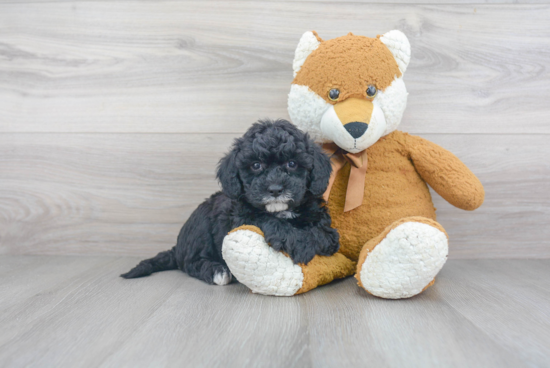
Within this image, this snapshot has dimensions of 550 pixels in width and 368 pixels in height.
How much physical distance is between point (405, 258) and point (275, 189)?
32 cm

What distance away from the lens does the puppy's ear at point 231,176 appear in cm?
99

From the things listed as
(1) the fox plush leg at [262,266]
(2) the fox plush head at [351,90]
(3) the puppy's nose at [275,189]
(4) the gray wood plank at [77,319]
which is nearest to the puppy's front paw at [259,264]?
(1) the fox plush leg at [262,266]

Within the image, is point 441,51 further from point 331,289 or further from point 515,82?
point 331,289

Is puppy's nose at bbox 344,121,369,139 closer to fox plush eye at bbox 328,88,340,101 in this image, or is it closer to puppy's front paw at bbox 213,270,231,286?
fox plush eye at bbox 328,88,340,101

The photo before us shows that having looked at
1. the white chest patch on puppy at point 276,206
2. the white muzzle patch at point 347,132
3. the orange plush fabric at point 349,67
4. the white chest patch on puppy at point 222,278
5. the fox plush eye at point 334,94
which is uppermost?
the orange plush fabric at point 349,67

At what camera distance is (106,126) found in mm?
1464

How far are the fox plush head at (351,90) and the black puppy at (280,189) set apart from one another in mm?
98

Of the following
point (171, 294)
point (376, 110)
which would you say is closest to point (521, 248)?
point (376, 110)

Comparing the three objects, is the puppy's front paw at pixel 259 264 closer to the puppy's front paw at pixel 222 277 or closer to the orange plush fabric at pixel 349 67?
the puppy's front paw at pixel 222 277

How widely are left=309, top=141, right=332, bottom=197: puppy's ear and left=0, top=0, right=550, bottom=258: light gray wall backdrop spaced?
0.47m

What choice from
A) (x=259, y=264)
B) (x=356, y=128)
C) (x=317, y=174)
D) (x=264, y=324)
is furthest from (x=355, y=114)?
(x=264, y=324)

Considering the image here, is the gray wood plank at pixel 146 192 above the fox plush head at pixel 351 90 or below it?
below

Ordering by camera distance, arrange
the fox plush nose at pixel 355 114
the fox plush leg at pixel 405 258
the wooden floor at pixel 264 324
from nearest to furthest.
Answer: the wooden floor at pixel 264 324 → the fox plush leg at pixel 405 258 → the fox plush nose at pixel 355 114

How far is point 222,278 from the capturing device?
112cm
